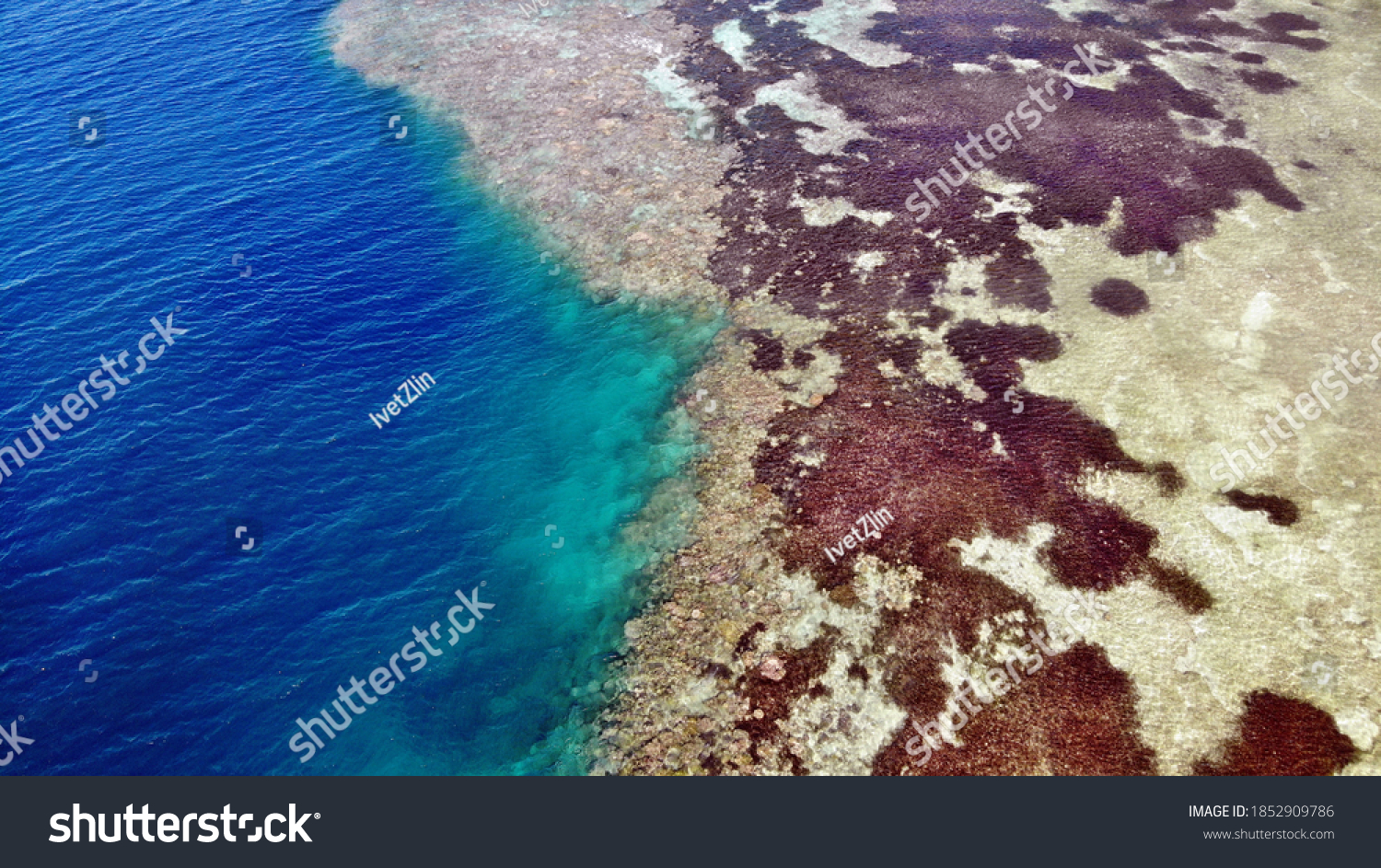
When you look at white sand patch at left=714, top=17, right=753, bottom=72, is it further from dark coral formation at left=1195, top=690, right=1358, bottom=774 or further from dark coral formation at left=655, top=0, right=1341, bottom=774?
dark coral formation at left=1195, top=690, right=1358, bottom=774

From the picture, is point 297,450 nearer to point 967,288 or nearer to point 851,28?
point 967,288

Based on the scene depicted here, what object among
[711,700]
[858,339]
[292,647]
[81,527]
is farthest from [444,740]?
[858,339]

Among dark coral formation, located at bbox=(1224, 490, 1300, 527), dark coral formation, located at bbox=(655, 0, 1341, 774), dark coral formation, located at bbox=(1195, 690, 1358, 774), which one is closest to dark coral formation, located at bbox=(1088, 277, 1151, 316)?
dark coral formation, located at bbox=(655, 0, 1341, 774)

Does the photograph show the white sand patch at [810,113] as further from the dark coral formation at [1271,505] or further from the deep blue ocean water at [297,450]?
the dark coral formation at [1271,505]

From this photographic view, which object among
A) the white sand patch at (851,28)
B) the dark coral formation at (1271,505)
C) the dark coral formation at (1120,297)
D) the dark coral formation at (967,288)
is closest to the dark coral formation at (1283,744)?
the dark coral formation at (967,288)

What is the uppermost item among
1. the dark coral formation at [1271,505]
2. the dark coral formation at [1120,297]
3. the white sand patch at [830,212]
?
the white sand patch at [830,212]

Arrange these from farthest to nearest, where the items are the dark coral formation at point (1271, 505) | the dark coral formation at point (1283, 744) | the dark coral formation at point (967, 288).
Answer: the dark coral formation at point (1271, 505) → the dark coral formation at point (967, 288) → the dark coral formation at point (1283, 744)
